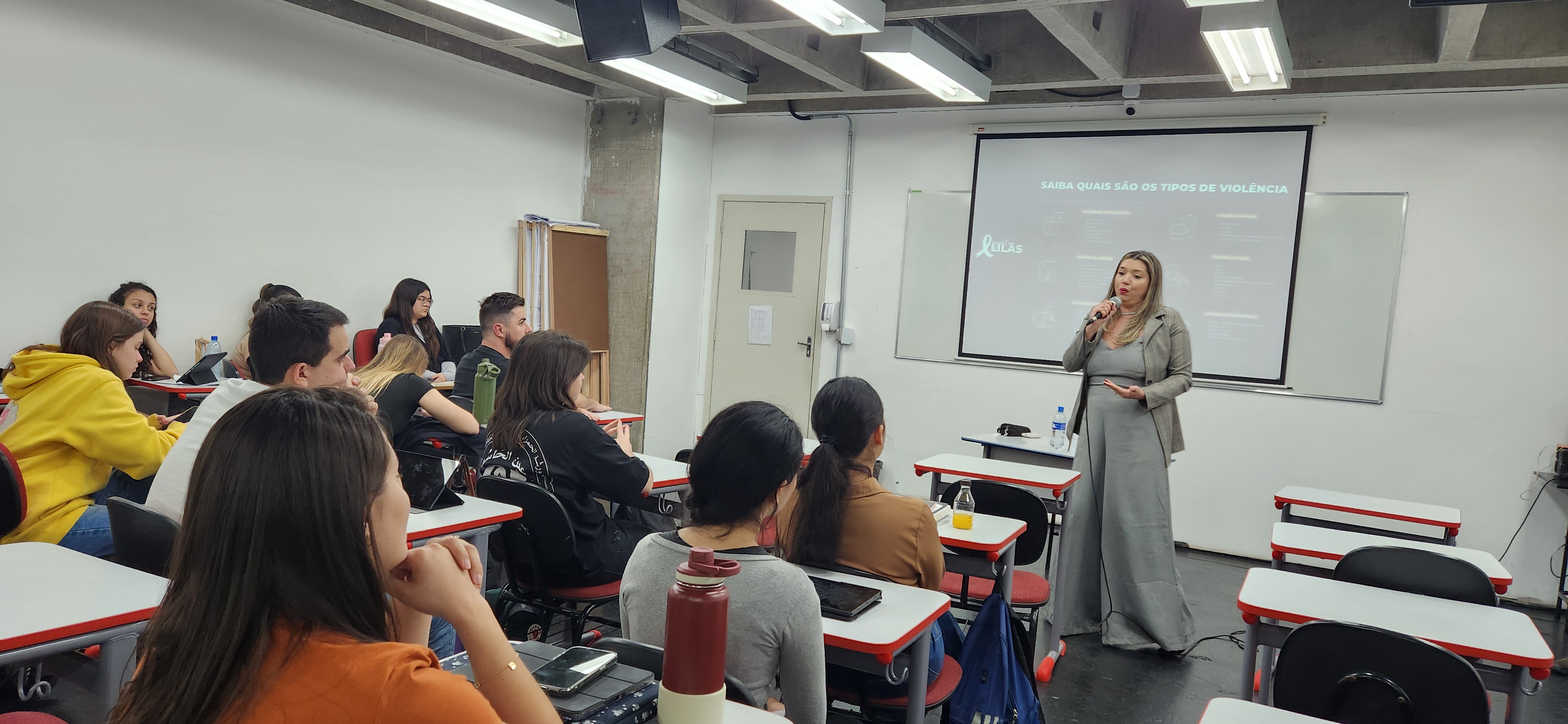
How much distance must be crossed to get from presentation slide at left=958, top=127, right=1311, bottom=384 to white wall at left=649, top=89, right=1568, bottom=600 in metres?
0.19

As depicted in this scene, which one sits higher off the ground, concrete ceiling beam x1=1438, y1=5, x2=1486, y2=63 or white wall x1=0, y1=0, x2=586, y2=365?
concrete ceiling beam x1=1438, y1=5, x2=1486, y2=63

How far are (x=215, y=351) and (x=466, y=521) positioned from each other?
3.12m

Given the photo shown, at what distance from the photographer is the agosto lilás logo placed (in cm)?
602

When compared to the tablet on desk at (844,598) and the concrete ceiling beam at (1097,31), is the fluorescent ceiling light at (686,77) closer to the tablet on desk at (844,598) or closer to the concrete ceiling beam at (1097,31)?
the concrete ceiling beam at (1097,31)

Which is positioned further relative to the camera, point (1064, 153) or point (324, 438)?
point (1064, 153)

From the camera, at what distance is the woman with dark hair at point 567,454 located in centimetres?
282

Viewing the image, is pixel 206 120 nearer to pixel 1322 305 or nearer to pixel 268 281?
pixel 268 281

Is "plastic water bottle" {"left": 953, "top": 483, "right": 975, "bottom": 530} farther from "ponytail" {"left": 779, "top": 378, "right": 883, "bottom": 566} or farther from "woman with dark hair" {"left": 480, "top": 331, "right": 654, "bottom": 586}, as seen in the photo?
"woman with dark hair" {"left": 480, "top": 331, "right": 654, "bottom": 586}

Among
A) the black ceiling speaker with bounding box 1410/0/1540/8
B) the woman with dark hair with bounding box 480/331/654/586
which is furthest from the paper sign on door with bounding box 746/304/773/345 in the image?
the black ceiling speaker with bounding box 1410/0/1540/8

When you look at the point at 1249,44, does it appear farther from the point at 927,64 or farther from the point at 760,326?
the point at 760,326

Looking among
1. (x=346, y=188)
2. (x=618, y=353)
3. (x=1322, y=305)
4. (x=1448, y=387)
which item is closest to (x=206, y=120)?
(x=346, y=188)

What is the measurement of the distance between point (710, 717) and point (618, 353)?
232 inches

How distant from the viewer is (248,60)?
4914 mm

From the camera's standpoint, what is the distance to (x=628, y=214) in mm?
6762
